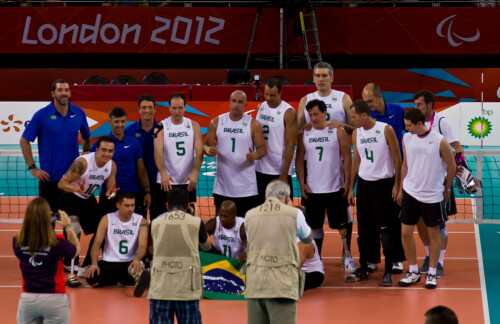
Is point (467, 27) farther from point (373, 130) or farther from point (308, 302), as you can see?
point (308, 302)

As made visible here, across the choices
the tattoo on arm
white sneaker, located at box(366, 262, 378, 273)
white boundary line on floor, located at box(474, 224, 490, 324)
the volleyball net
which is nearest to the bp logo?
the volleyball net

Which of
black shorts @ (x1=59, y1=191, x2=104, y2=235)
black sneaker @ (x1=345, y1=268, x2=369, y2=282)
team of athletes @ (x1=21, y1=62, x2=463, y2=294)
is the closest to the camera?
team of athletes @ (x1=21, y1=62, x2=463, y2=294)

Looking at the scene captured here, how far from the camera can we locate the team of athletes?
398 inches

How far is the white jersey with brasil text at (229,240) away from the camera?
32.7 feet

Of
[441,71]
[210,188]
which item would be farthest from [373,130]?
[441,71]

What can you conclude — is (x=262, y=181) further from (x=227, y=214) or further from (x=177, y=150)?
(x=227, y=214)

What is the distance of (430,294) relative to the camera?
993 centimetres

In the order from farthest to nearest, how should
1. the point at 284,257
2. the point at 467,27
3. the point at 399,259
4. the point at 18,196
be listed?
the point at 467,27 < the point at 18,196 < the point at 399,259 < the point at 284,257

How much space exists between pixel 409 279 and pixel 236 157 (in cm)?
301

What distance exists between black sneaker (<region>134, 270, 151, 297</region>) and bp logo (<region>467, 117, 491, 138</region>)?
1527cm

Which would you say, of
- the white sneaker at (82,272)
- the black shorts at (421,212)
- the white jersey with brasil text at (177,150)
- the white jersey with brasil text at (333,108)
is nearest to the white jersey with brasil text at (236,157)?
the white jersey with brasil text at (177,150)

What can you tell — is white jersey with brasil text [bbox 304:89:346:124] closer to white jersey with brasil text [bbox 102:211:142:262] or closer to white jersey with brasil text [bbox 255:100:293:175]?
white jersey with brasil text [bbox 255:100:293:175]

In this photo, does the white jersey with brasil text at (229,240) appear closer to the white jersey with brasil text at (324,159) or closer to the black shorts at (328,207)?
the black shorts at (328,207)

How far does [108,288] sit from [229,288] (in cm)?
177
